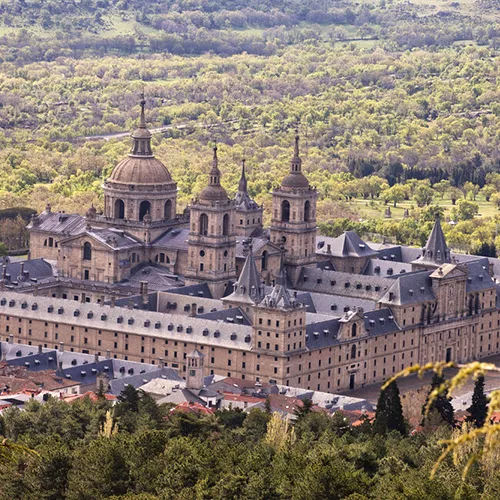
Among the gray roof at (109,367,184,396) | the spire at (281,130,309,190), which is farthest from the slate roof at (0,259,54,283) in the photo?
the gray roof at (109,367,184,396)

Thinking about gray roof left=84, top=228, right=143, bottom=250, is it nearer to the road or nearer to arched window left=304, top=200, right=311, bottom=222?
arched window left=304, top=200, right=311, bottom=222

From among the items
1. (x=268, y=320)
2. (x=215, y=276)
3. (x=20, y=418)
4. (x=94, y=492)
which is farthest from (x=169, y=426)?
(x=215, y=276)

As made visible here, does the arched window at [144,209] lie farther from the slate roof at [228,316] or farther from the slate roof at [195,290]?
the slate roof at [228,316]

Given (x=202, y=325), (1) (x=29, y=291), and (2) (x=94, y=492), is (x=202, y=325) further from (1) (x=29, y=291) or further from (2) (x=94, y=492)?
(2) (x=94, y=492)

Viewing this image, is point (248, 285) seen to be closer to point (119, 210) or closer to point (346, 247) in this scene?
point (119, 210)

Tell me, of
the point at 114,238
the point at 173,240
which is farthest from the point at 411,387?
the point at 114,238
